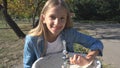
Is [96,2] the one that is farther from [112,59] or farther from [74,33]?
[74,33]

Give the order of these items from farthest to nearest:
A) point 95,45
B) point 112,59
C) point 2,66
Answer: point 112,59
point 2,66
point 95,45

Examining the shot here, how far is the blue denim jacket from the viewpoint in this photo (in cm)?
211

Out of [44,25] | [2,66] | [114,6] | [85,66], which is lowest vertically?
[114,6]

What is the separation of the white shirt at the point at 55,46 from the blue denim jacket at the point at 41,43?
0.04m

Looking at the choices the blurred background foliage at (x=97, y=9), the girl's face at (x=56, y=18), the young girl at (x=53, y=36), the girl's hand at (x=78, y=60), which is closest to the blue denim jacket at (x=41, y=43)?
the young girl at (x=53, y=36)

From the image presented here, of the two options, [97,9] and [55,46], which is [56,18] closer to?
[55,46]

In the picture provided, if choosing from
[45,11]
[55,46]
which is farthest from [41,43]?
[45,11]

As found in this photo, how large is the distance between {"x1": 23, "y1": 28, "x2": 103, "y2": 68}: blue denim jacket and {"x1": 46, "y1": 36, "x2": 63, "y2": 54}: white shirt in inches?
1.7

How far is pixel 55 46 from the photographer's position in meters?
2.18

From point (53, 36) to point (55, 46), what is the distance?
7 cm

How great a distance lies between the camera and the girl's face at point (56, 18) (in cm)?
195

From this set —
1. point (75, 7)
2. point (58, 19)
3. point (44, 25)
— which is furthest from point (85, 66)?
point (75, 7)

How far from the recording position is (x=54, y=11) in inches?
77.7

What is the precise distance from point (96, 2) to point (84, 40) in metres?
25.6
